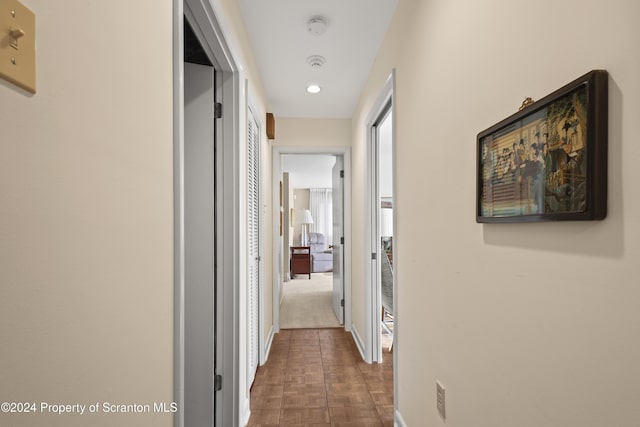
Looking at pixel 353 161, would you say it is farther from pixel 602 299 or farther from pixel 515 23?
pixel 602 299

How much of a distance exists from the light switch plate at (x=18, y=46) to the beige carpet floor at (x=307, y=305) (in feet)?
13.1

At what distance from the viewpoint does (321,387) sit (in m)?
2.61

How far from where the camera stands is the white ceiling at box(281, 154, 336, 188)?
21.3 ft

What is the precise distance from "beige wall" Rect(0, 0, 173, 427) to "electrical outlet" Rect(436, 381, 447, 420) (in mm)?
1057

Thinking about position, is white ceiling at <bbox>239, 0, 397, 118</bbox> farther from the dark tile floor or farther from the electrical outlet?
the dark tile floor

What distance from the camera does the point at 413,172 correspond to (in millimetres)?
1813

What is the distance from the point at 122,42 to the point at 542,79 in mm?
958

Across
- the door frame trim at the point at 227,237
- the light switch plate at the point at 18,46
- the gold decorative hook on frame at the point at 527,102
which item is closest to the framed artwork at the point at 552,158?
the gold decorative hook on frame at the point at 527,102

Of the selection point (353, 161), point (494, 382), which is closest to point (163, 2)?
point (494, 382)

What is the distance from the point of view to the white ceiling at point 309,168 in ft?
21.3

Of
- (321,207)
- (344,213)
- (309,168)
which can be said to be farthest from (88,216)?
(321,207)

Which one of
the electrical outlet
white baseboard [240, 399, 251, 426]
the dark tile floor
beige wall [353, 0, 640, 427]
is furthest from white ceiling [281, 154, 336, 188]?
the electrical outlet

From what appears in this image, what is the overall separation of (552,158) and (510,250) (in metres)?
0.29

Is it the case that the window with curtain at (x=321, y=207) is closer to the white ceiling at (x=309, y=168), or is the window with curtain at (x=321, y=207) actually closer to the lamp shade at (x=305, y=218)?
the white ceiling at (x=309, y=168)
